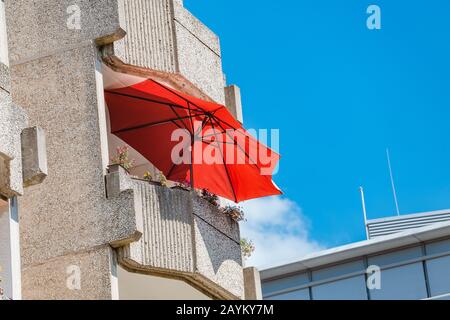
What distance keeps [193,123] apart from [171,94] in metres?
0.66

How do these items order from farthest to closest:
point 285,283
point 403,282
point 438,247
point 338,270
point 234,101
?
point 285,283
point 338,270
point 403,282
point 438,247
point 234,101

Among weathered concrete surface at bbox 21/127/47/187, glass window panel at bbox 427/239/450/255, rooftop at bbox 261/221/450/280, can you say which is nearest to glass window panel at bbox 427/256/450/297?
glass window panel at bbox 427/239/450/255

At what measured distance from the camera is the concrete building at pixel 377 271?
47.8 meters

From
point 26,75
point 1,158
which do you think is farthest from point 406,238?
point 1,158

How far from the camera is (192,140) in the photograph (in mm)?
26297

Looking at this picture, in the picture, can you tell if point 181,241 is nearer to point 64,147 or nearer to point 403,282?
point 64,147

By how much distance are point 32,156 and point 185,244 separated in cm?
398

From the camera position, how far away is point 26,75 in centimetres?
2511

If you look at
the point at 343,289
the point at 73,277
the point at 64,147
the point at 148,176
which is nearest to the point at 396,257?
the point at 343,289

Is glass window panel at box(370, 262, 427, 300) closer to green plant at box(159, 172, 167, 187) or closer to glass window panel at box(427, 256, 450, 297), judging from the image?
glass window panel at box(427, 256, 450, 297)

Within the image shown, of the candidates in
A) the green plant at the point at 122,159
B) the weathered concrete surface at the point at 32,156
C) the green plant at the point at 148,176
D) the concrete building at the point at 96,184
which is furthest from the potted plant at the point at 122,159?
the weathered concrete surface at the point at 32,156

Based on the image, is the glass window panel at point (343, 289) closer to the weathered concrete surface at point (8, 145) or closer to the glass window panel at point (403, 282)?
the glass window panel at point (403, 282)

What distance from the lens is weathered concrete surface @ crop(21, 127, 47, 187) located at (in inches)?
859
